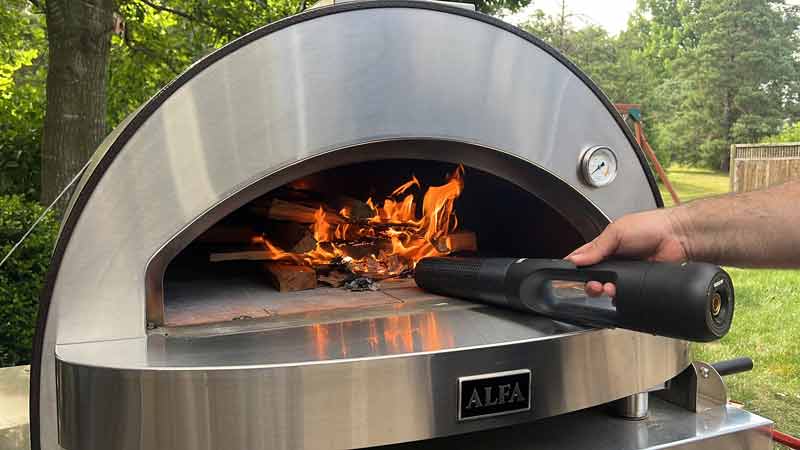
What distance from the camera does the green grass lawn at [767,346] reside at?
12.2 ft

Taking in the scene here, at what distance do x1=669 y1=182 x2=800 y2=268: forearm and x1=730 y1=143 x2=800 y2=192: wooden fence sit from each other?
8.74 metres

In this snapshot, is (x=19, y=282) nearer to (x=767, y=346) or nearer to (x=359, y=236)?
(x=359, y=236)

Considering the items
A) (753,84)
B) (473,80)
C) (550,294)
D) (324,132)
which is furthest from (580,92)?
(753,84)

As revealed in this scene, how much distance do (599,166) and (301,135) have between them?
0.66 meters

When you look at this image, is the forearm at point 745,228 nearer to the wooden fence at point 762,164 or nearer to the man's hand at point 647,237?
the man's hand at point 647,237

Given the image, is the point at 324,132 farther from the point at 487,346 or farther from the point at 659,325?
the point at 659,325

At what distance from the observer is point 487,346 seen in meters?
1.10

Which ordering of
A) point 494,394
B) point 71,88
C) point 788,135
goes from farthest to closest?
point 788,135
point 71,88
point 494,394

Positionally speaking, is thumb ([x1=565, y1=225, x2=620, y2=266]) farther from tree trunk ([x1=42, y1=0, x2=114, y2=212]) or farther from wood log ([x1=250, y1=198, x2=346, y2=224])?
tree trunk ([x1=42, y1=0, x2=114, y2=212])

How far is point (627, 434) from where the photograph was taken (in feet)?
4.54

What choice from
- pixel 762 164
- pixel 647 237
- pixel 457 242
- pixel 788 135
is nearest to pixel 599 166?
pixel 647 237

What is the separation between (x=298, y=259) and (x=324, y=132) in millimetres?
616

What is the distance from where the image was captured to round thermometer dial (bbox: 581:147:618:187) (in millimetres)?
1459

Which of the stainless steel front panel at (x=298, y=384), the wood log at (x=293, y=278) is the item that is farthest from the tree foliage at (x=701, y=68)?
the stainless steel front panel at (x=298, y=384)
